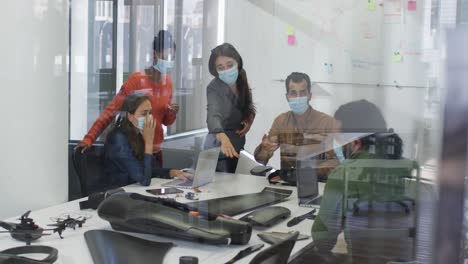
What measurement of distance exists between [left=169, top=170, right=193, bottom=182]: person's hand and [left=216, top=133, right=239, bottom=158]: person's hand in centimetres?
20

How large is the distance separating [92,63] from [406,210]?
1.56 m

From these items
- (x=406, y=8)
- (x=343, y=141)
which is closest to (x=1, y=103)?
(x=343, y=141)

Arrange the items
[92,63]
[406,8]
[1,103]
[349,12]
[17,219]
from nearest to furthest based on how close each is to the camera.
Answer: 1. [406,8]
2. [349,12]
3. [17,219]
4. [1,103]
5. [92,63]

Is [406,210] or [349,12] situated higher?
[349,12]

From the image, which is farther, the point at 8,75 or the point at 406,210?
the point at 8,75

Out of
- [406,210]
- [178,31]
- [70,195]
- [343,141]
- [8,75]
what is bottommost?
[70,195]

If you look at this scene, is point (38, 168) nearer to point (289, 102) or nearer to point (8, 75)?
point (8, 75)

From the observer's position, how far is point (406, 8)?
119 centimetres

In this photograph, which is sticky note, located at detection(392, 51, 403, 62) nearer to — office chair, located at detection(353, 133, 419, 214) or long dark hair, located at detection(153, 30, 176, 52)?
office chair, located at detection(353, 133, 419, 214)

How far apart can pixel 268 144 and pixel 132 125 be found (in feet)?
2.28

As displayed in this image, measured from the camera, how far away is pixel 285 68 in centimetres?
148

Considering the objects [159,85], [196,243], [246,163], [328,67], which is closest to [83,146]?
[159,85]

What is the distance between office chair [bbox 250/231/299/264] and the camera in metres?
1.22

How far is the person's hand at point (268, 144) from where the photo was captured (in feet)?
5.26
